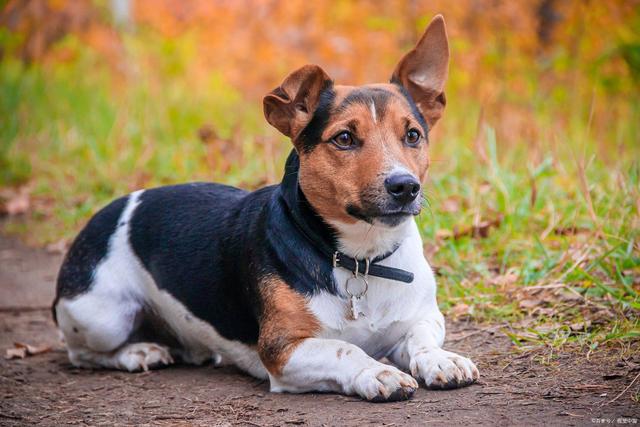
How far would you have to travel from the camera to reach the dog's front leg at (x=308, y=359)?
3.40 meters

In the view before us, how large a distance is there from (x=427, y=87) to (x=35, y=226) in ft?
15.9

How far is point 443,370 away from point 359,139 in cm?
107

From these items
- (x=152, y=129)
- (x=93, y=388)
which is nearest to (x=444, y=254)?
(x=93, y=388)

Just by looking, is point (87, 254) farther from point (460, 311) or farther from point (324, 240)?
point (460, 311)

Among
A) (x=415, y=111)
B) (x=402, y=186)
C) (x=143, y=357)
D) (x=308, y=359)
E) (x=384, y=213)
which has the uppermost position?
(x=415, y=111)

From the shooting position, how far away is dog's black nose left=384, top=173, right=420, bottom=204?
11.3 ft

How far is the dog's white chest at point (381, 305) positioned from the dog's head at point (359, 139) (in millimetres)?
325

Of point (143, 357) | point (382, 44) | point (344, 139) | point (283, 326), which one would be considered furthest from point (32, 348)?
point (382, 44)

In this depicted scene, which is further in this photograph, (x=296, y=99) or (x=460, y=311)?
(x=460, y=311)

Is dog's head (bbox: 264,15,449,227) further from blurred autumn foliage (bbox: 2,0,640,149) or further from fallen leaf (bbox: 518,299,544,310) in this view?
blurred autumn foliage (bbox: 2,0,640,149)

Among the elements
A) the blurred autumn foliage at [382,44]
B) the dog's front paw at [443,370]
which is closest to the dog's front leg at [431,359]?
the dog's front paw at [443,370]

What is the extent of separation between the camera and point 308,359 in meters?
3.57

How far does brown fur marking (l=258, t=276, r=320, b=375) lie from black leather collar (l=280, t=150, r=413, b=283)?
24 centimetres

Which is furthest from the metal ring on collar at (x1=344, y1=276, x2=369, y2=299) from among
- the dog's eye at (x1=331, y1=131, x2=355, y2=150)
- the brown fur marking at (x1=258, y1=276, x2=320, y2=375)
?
the dog's eye at (x1=331, y1=131, x2=355, y2=150)
